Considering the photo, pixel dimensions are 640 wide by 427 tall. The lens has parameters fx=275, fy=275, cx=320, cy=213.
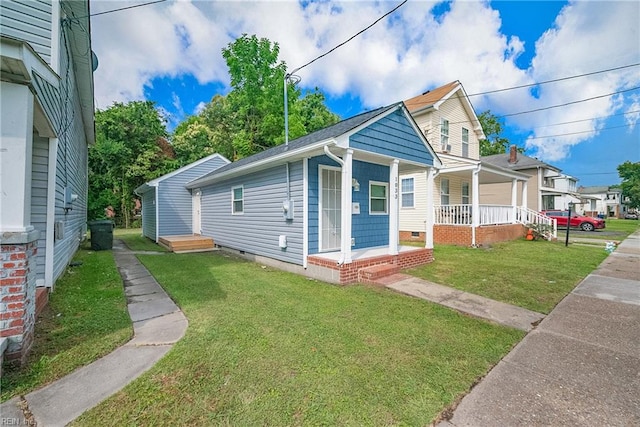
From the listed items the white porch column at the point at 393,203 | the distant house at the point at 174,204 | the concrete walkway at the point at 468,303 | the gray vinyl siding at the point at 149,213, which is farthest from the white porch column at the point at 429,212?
the gray vinyl siding at the point at 149,213

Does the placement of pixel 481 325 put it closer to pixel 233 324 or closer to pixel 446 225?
pixel 233 324

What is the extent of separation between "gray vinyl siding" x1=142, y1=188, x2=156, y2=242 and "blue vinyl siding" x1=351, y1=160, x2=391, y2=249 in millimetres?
10476

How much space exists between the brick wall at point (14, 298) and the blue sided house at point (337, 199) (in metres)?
4.40

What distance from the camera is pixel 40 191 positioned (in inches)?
173

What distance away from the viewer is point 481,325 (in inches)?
146

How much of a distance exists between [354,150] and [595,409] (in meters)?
4.88

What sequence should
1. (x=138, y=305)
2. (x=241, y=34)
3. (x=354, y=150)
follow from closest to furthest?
(x=138, y=305), (x=354, y=150), (x=241, y=34)

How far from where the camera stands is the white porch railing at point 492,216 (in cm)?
1163

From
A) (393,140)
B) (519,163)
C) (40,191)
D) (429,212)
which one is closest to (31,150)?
(40,191)

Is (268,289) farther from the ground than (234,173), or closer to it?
closer to it

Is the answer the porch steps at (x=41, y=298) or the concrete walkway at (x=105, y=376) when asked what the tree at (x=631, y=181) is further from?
the porch steps at (x=41, y=298)

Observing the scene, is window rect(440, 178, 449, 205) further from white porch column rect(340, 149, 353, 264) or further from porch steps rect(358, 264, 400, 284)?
white porch column rect(340, 149, 353, 264)

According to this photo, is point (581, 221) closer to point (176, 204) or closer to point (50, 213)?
point (176, 204)

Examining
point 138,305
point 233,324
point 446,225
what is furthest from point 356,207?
point 446,225
